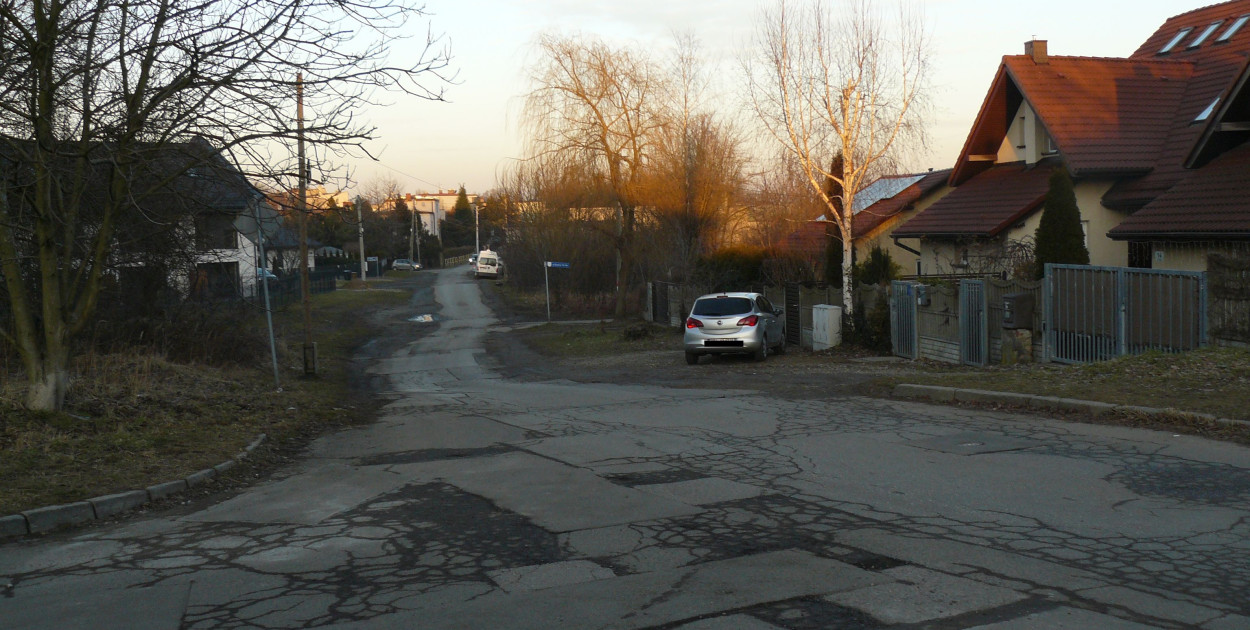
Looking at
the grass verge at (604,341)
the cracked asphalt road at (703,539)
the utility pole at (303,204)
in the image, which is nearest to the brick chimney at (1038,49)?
the grass verge at (604,341)

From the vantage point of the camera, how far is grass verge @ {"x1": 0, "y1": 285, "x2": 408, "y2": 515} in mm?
9320

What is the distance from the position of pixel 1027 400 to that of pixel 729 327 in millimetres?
10228

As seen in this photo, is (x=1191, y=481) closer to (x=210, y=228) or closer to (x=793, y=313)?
(x=210, y=228)

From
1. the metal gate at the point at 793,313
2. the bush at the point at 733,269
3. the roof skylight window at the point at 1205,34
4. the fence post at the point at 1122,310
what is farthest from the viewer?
the bush at the point at 733,269

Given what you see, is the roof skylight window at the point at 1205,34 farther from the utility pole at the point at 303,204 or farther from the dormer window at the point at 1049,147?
the utility pole at the point at 303,204

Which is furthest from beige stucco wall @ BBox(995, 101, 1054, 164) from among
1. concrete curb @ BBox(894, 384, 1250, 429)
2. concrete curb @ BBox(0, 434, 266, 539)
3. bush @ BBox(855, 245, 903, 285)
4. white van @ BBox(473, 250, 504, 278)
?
white van @ BBox(473, 250, 504, 278)

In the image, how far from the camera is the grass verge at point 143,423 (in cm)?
932

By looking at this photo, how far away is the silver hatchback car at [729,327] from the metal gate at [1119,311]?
274 inches

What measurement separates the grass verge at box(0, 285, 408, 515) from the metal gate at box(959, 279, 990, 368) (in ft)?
36.7

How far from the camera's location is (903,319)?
21.8 metres

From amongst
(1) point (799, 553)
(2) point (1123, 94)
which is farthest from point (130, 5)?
(2) point (1123, 94)

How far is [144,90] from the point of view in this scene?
37.0 ft

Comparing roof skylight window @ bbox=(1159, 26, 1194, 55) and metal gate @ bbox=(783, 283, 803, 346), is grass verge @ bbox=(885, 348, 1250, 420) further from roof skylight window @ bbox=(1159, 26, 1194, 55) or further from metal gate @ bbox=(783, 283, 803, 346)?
roof skylight window @ bbox=(1159, 26, 1194, 55)

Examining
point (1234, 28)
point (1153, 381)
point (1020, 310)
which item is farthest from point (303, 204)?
point (1234, 28)
